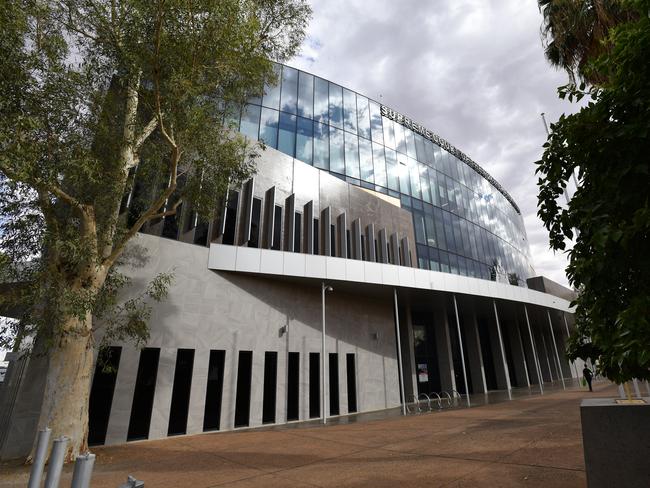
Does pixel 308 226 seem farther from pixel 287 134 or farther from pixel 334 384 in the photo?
pixel 334 384

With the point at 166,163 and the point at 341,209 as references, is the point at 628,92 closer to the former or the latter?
the point at 166,163

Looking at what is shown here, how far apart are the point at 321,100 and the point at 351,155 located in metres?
4.87

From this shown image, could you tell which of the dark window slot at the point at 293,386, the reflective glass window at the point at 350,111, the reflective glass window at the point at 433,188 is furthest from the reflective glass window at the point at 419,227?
the dark window slot at the point at 293,386

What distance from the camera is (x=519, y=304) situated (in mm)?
25906

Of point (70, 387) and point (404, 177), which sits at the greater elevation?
point (404, 177)

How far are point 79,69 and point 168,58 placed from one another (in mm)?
3310

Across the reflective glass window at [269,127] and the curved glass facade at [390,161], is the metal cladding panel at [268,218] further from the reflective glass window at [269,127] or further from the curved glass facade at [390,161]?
the reflective glass window at [269,127]

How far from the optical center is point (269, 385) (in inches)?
619

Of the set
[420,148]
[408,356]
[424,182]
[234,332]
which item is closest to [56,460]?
[234,332]

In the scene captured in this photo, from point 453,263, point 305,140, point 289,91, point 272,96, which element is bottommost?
point 453,263

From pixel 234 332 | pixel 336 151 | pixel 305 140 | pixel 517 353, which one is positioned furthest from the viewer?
pixel 517 353

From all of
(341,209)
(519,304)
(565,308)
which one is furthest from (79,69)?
(565,308)

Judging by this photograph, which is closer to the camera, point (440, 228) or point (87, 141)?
point (87, 141)

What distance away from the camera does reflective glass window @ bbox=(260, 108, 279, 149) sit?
2336 centimetres
